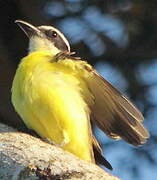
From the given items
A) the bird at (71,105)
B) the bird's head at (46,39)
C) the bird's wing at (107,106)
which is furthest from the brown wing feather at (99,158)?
the bird's head at (46,39)

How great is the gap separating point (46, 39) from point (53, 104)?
3.94 feet

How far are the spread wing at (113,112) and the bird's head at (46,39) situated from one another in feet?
2.38

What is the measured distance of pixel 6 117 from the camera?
4902mm

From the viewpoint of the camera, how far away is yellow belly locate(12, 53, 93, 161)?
456 centimetres

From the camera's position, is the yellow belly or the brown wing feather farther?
the yellow belly

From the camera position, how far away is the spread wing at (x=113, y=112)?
4375 mm

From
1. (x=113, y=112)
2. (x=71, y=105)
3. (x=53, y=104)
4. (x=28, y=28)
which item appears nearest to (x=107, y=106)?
(x=113, y=112)

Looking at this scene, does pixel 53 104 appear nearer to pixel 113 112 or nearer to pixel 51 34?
pixel 113 112

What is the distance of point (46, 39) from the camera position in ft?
18.9

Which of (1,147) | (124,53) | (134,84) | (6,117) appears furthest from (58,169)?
(134,84)

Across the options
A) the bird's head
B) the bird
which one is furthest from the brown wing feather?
the bird's head

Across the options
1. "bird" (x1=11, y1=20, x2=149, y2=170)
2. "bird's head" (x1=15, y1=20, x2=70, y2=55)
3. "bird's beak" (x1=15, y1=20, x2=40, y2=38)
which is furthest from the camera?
"bird's head" (x1=15, y1=20, x2=70, y2=55)

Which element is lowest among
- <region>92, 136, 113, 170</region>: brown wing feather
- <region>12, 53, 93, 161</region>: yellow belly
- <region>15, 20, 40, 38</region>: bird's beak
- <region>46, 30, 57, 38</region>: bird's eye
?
<region>92, 136, 113, 170</region>: brown wing feather

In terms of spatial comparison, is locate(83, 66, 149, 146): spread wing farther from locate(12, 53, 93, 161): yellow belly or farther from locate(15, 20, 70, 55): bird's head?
locate(15, 20, 70, 55): bird's head
